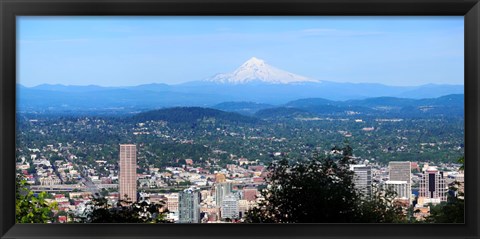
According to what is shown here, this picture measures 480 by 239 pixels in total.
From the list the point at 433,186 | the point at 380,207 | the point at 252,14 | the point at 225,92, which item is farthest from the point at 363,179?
the point at 252,14

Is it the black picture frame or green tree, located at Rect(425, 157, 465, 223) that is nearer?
the black picture frame

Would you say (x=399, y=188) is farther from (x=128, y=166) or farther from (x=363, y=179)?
(x=128, y=166)

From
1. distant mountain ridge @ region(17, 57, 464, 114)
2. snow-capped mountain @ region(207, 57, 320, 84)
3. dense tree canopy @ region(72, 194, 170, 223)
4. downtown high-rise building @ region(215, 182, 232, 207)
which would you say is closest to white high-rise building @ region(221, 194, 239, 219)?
downtown high-rise building @ region(215, 182, 232, 207)

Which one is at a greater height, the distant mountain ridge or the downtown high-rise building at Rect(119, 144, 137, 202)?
the distant mountain ridge

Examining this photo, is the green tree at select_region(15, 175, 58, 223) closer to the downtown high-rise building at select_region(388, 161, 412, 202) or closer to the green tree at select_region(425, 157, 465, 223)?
the downtown high-rise building at select_region(388, 161, 412, 202)

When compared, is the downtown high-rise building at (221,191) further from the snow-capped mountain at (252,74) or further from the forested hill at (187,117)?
the snow-capped mountain at (252,74)

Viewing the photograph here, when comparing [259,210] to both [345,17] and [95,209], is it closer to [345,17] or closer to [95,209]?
[95,209]

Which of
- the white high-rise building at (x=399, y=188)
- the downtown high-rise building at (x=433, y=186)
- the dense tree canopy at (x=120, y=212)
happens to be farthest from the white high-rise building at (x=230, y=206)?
the downtown high-rise building at (x=433, y=186)
